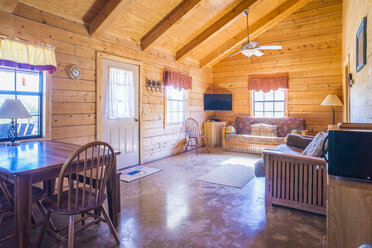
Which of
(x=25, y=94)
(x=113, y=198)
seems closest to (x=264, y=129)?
(x=113, y=198)

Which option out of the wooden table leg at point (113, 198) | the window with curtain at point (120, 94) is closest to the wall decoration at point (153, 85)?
the window with curtain at point (120, 94)

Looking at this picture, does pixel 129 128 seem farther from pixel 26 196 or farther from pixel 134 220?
pixel 26 196

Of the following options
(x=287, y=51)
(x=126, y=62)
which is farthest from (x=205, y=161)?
(x=287, y=51)

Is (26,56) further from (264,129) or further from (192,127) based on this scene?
(264,129)

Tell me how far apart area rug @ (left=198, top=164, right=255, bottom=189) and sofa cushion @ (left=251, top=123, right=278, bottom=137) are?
69.9 inches

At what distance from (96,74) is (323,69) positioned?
5211 millimetres

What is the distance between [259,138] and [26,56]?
4.88 m

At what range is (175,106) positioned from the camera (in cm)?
573

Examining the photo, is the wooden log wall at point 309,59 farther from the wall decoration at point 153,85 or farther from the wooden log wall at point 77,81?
the wooden log wall at point 77,81

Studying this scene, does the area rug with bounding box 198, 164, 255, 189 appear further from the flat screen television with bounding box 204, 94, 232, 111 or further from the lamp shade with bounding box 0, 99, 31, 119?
the lamp shade with bounding box 0, 99, 31, 119

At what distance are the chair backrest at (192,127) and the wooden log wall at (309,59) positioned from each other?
6.99ft

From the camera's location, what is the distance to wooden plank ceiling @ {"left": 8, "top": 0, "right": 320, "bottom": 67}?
10.5 feet

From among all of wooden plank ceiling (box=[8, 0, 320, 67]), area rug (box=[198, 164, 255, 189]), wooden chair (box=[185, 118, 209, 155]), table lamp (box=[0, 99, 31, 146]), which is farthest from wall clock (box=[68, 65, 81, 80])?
wooden chair (box=[185, 118, 209, 155])

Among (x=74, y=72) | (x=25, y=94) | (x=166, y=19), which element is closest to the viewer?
(x=25, y=94)
